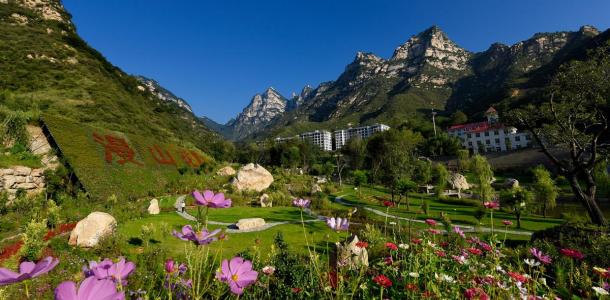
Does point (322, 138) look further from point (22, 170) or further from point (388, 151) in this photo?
point (22, 170)

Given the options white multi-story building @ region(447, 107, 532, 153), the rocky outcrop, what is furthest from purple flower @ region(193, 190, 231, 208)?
white multi-story building @ region(447, 107, 532, 153)

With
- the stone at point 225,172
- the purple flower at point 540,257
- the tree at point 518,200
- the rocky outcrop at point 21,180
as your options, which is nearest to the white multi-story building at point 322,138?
the stone at point 225,172

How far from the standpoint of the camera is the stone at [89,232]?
970 cm

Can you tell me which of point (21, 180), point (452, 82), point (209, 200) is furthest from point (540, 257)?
point (452, 82)

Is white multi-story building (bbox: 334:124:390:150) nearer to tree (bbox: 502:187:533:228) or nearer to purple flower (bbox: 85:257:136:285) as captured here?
tree (bbox: 502:187:533:228)

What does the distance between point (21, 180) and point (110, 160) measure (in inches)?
221

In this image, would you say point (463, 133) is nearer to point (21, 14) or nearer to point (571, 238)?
point (571, 238)

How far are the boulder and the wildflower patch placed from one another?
19.4 feet

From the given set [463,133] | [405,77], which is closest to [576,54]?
[463,133]

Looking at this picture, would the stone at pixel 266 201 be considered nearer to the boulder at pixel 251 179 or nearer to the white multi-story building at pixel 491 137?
the boulder at pixel 251 179

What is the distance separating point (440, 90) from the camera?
150750 millimetres

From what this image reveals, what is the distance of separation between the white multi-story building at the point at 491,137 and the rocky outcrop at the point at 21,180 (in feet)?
237

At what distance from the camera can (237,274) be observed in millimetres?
1566

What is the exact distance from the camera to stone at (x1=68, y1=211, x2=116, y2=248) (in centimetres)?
970
